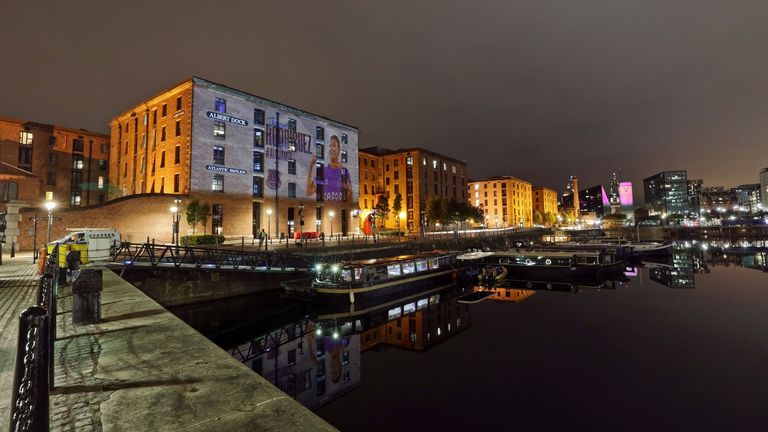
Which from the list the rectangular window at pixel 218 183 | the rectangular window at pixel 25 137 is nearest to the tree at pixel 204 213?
the rectangular window at pixel 218 183

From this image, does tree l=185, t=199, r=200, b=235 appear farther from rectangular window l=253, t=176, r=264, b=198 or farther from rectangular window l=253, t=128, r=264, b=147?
rectangular window l=253, t=128, r=264, b=147

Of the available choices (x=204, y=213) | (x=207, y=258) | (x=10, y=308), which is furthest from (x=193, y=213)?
(x=10, y=308)

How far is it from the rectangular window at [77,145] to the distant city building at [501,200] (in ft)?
363

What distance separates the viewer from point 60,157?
60500mm

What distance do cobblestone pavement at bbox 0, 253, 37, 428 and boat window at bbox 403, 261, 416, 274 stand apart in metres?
21.9

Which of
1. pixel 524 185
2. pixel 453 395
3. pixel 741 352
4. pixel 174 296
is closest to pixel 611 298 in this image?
pixel 741 352

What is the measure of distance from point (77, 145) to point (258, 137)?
121 feet

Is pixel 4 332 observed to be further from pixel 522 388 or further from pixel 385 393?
pixel 522 388

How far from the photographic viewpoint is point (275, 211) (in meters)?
51.2

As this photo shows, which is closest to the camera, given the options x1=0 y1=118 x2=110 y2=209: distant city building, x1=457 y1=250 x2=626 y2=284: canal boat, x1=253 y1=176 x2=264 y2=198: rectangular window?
x1=457 y1=250 x2=626 y2=284: canal boat

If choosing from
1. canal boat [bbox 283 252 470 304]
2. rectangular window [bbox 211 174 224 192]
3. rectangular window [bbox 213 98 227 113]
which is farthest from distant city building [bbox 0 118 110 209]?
canal boat [bbox 283 252 470 304]

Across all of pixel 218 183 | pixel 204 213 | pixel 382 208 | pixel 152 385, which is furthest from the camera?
pixel 382 208

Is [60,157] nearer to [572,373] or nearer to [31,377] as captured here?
[31,377]

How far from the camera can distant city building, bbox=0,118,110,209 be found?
5562cm
